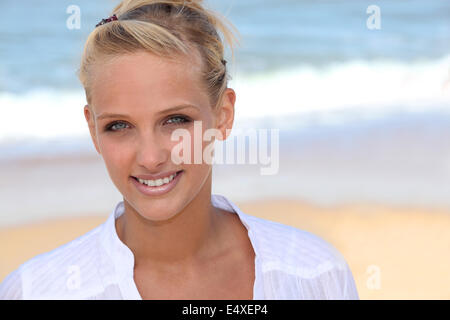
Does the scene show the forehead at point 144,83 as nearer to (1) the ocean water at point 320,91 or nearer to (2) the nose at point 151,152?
(2) the nose at point 151,152

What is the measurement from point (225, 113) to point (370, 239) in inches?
123

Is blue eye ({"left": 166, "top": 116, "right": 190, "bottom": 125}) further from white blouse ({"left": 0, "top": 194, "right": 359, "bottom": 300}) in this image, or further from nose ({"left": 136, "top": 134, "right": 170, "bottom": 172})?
white blouse ({"left": 0, "top": 194, "right": 359, "bottom": 300})

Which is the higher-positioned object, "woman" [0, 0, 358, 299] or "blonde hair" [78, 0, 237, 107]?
"blonde hair" [78, 0, 237, 107]

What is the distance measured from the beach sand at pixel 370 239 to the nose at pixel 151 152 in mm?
3012

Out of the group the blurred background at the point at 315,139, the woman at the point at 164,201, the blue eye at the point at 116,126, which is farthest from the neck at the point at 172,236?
the blurred background at the point at 315,139

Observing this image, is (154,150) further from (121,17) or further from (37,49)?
(37,49)

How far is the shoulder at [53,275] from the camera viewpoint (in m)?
2.00

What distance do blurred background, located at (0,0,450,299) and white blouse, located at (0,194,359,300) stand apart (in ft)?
7.71

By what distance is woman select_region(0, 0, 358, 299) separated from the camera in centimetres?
192

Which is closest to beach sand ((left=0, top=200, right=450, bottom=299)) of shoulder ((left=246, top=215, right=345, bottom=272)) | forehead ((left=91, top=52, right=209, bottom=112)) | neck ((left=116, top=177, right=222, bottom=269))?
shoulder ((left=246, top=215, right=345, bottom=272))

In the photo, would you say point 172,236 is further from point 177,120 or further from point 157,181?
point 177,120

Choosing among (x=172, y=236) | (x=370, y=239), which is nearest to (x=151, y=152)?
(x=172, y=236)

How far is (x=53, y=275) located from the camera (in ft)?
6.68

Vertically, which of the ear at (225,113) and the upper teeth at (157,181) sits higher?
the ear at (225,113)
